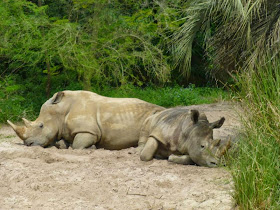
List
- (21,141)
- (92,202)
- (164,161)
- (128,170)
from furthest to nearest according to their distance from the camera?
(21,141), (164,161), (128,170), (92,202)

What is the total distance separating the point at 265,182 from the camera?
14.0ft

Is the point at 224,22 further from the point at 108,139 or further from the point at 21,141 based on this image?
the point at 21,141

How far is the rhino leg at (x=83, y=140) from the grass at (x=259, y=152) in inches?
94.7

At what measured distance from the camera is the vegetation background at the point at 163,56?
4645mm

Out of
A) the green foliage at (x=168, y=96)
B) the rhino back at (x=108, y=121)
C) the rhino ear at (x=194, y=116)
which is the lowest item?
the green foliage at (x=168, y=96)

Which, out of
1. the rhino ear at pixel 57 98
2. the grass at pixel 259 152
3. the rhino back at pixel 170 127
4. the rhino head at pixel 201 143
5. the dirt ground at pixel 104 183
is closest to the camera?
the grass at pixel 259 152

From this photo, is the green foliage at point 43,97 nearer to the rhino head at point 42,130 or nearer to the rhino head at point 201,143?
the rhino head at point 201,143

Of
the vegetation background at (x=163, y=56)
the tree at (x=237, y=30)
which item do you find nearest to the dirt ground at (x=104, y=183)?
the vegetation background at (x=163, y=56)

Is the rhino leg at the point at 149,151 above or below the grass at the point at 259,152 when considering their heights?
below

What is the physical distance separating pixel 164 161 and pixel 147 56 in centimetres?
513

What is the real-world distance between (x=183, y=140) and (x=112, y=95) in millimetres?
5548

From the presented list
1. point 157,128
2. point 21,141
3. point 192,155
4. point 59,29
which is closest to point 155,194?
point 192,155

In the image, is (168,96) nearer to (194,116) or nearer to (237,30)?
(237,30)

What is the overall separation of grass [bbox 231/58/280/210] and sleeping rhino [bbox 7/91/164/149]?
2.12 metres
